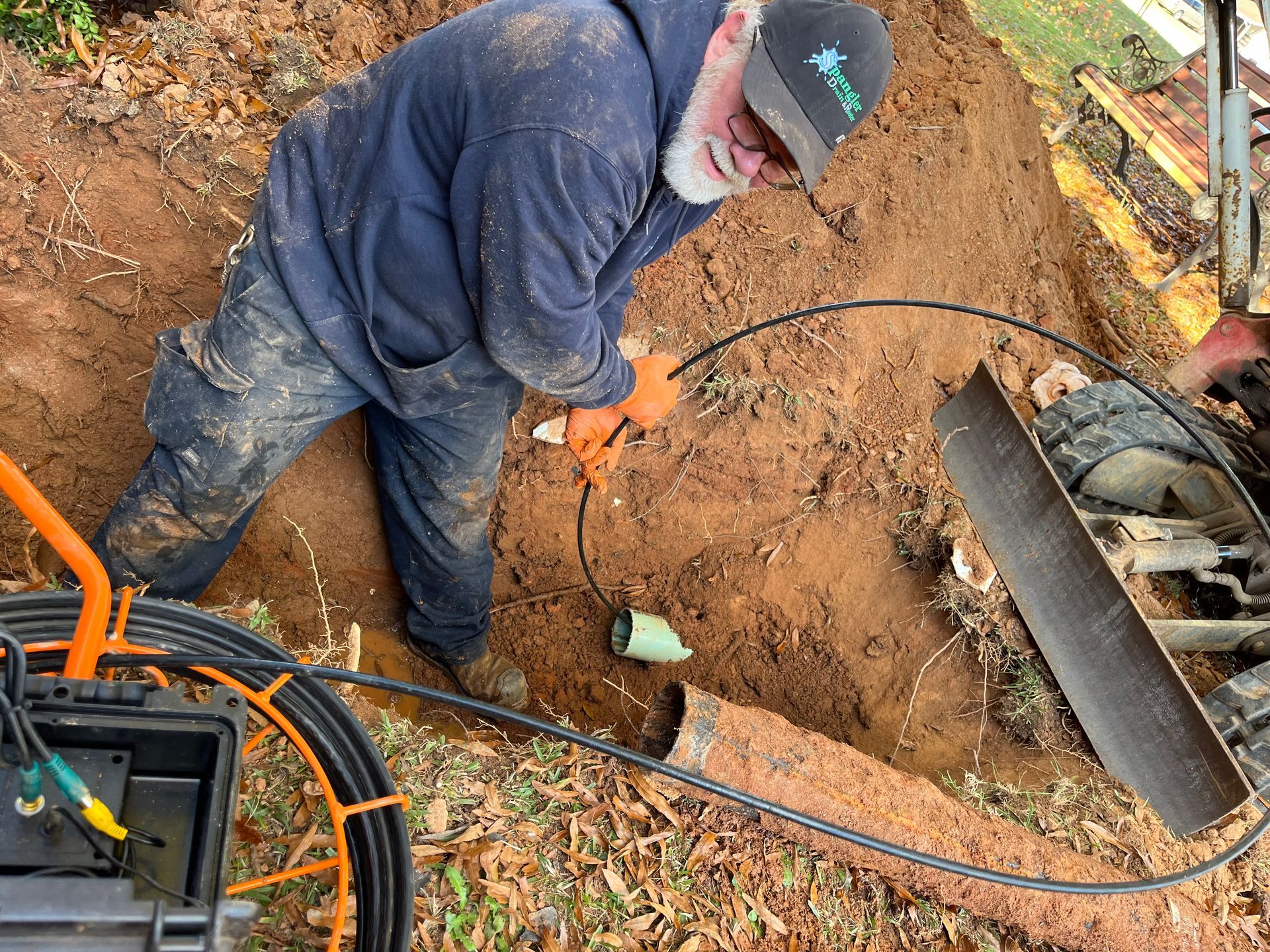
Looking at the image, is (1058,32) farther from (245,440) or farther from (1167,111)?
(245,440)

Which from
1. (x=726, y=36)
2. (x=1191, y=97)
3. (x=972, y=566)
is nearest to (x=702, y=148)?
(x=726, y=36)

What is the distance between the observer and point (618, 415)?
3402mm

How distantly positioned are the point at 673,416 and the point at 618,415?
92cm

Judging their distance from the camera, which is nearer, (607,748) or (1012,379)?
(607,748)

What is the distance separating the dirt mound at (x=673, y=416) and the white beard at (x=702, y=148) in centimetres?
194

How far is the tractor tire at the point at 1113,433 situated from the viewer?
4.51 meters

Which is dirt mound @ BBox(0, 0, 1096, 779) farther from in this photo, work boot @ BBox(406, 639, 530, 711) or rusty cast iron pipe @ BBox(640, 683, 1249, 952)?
rusty cast iron pipe @ BBox(640, 683, 1249, 952)

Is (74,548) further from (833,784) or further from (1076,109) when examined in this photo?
(1076,109)

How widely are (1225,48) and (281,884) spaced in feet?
22.8

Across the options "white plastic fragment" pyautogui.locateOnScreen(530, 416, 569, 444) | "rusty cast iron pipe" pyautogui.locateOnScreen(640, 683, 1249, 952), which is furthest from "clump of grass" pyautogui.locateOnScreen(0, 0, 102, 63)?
"rusty cast iron pipe" pyautogui.locateOnScreen(640, 683, 1249, 952)

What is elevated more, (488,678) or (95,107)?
(95,107)

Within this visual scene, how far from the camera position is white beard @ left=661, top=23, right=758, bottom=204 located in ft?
7.04

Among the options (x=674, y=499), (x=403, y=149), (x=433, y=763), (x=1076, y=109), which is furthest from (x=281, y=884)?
(x=1076, y=109)

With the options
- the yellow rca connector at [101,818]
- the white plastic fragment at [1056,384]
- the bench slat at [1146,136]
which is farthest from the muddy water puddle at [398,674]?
the bench slat at [1146,136]
